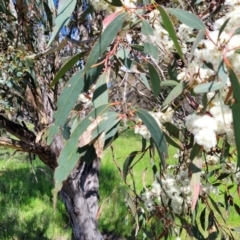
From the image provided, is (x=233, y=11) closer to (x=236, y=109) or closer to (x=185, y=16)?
(x=185, y=16)

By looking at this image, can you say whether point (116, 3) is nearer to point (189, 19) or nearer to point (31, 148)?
point (189, 19)

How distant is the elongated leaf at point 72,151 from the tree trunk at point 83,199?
1342mm

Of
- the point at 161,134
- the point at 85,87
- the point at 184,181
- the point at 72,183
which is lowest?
the point at 72,183

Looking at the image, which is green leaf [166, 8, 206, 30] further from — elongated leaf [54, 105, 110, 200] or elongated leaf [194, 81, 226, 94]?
elongated leaf [54, 105, 110, 200]

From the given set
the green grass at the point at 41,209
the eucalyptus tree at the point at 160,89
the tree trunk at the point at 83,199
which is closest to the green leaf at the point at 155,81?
the eucalyptus tree at the point at 160,89

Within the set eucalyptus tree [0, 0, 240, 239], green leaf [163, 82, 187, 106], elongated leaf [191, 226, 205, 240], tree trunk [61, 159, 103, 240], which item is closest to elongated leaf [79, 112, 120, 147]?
eucalyptus tree [0, 0, 240, 239]

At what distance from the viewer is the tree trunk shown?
2.21 meters

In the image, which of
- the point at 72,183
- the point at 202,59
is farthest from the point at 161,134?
the point at 72,183

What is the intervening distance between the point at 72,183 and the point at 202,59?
5.11 feet

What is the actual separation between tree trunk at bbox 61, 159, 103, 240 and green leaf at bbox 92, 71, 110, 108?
136 cm

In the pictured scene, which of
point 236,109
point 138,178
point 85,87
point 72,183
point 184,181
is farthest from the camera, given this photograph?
point 138,178

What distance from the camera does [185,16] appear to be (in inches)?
30.3

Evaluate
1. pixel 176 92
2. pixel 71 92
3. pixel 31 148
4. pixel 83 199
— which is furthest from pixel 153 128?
pixel 83 199

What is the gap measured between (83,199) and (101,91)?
1.49 m
